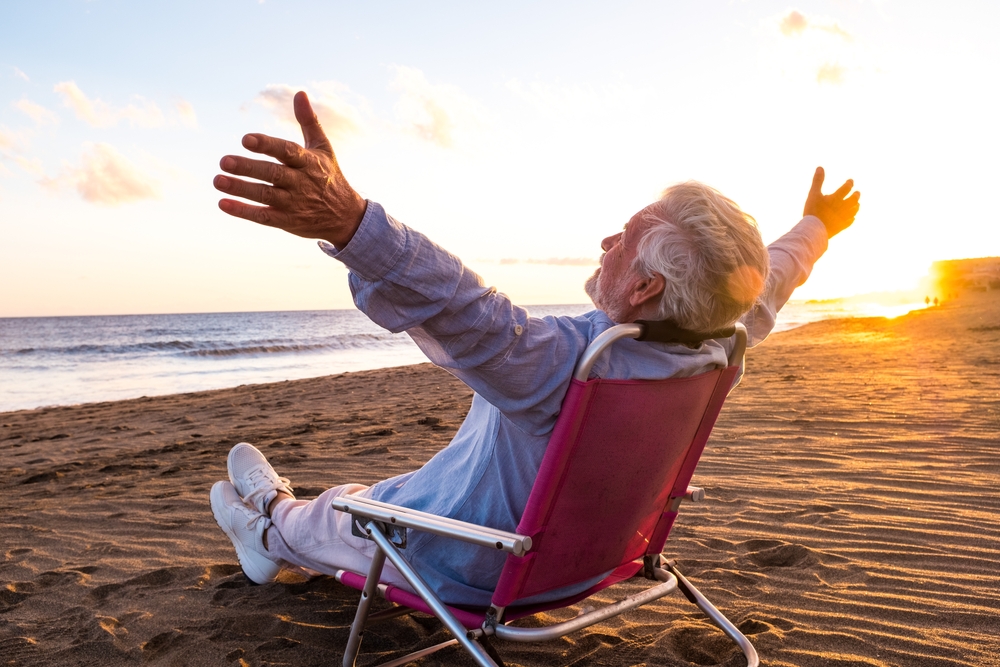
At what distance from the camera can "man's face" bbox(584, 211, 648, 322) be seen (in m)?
1.71

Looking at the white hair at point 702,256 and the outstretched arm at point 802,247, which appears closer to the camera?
the white hair at point 702,256

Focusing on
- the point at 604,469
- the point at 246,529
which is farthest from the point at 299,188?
the point at 246,529

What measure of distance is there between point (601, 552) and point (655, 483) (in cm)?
25

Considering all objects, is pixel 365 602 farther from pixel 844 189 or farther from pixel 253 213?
pixel 844 189

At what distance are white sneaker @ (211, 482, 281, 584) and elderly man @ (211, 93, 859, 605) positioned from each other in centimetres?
53

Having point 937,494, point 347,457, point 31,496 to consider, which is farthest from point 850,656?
point 31,496

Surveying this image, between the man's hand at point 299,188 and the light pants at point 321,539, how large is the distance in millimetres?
1241

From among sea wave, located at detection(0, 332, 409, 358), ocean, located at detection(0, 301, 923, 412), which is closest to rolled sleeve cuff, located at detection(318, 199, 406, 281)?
ocean, located at detection(0, 301, 923, 412)

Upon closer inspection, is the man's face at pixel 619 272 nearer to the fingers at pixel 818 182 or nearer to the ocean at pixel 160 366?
the fingers at pixel 818 182

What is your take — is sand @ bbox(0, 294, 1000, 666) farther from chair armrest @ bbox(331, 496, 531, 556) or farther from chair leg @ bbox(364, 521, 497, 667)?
chair armrest @ bbox(331, 496, 531, 556)

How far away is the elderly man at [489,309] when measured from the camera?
1.30m

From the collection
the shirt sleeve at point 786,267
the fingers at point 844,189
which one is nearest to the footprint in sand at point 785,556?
the shirt sleeve at point 786,267

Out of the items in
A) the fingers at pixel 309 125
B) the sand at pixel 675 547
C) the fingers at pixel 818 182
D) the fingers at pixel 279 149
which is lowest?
the sand at pixel 675 547

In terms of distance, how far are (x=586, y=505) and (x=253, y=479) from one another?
163 centimetres
